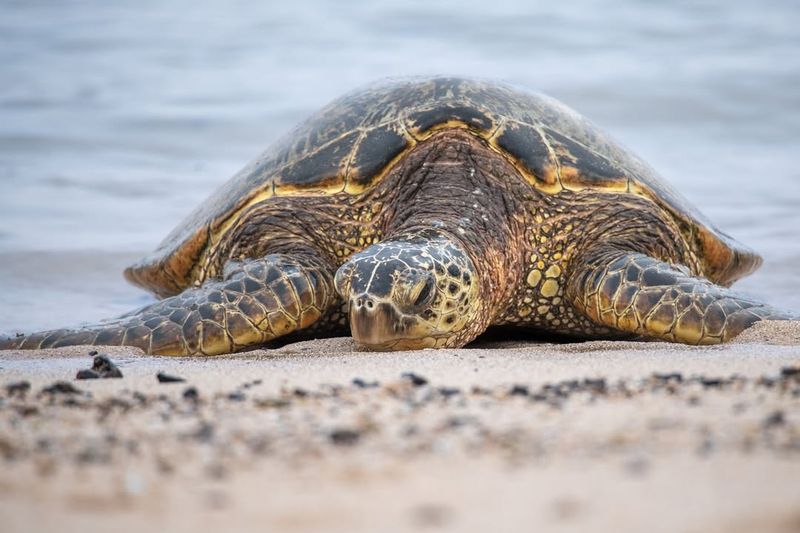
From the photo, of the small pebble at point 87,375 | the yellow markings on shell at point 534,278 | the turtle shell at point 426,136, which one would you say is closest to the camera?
the small pebble at point 87,375

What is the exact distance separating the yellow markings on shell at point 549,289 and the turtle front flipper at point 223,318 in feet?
4.16

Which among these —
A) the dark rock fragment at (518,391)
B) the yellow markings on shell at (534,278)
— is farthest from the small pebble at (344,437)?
the yellow markings on shell at (534,278)

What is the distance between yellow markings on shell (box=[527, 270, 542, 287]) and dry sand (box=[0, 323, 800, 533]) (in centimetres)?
207

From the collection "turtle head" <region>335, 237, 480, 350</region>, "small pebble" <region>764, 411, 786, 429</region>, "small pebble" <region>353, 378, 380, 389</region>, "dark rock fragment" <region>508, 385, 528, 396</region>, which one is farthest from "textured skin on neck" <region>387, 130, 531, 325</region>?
"small pebble" <region>764, 411, 786, 429</region>

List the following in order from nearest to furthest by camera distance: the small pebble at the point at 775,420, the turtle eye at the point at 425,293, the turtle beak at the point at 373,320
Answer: the small pebble at the point at 775,420
the turtle beak at the point at 373,320
the turtle eye at the point at 425,293

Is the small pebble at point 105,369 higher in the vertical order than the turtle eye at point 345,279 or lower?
lower

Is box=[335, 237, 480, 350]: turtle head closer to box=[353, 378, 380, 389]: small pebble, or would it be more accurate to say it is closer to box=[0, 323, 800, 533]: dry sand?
box=[0, 323, 800, 533]: dry sand

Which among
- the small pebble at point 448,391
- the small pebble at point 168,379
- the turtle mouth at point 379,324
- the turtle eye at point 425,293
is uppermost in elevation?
the turtle eye at point 425,293

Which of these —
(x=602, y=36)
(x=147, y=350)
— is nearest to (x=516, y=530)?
(x=147, y=350)

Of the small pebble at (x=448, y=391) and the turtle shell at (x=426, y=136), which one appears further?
the turtle shell at (x=426, y=136)

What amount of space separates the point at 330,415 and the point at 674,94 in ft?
57.5

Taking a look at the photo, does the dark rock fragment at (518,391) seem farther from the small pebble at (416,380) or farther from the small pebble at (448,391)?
the small pebble at (416,380)

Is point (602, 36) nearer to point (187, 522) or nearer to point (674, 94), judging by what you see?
point (674, 94)

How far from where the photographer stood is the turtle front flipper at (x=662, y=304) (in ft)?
17.5
